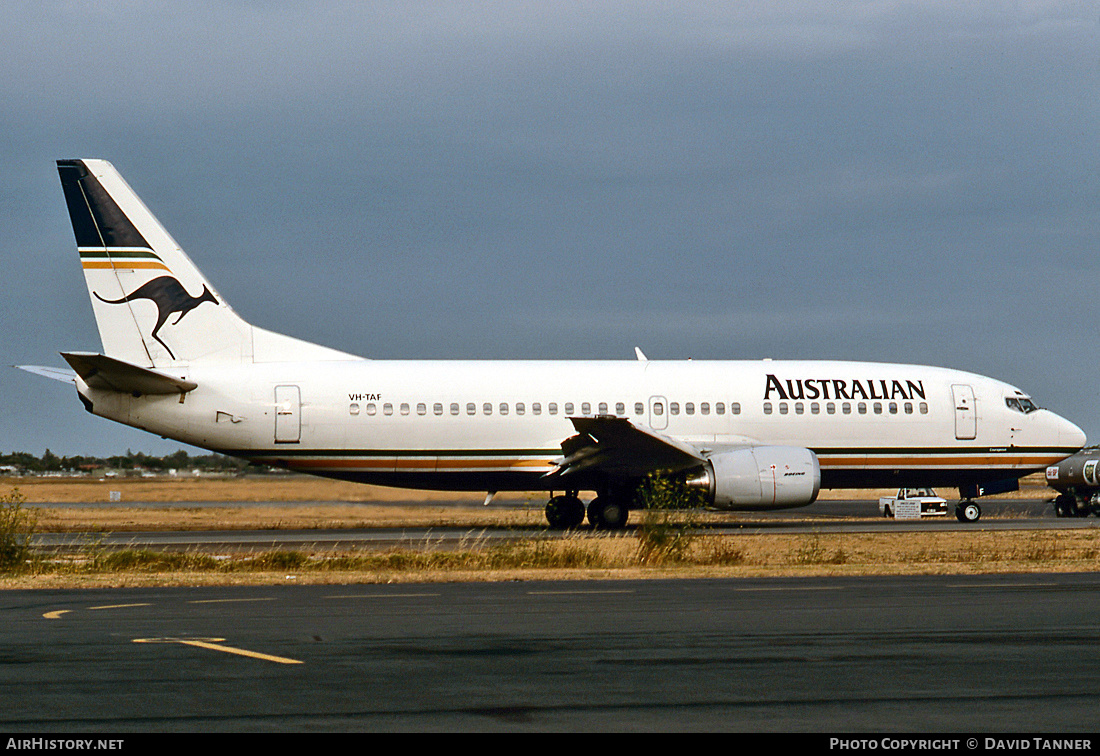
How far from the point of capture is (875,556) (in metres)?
21.8

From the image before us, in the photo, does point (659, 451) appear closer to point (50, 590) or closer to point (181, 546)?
point (181, 546)

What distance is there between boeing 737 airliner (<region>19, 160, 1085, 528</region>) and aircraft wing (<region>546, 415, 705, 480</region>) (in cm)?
5

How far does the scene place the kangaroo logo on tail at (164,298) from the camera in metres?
30.2

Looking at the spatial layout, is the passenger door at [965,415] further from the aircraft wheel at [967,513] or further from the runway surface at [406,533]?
the runway surface at [406,533]

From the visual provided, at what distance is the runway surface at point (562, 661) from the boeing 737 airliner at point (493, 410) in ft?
45.1

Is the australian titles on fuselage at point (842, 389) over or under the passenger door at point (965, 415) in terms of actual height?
over

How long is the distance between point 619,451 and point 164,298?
12144mm

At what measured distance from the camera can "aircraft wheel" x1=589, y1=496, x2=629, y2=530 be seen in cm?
3026

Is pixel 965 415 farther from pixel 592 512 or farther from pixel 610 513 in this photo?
pixel 592 512

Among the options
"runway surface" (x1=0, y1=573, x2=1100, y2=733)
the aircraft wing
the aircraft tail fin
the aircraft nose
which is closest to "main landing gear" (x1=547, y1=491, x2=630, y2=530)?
the aircraft wing

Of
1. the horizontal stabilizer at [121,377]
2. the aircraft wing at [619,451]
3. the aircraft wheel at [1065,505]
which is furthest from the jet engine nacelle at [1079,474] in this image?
the horizontal stabilizer at [121,377]

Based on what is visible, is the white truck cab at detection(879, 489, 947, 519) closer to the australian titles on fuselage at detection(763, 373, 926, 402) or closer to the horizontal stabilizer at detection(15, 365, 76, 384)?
the australian titles on fuselage at detection(763, 373, 926, 402)

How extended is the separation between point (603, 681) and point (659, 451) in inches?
816
